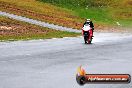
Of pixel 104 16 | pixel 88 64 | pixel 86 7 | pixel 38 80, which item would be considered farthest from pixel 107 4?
pixel 38 80

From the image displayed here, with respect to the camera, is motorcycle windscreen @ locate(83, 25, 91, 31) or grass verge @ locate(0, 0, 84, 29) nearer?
motorcycle windscreen @ locate(83, 25, 91, 31)

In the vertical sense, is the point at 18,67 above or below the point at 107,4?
above

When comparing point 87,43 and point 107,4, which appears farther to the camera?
point 107,4

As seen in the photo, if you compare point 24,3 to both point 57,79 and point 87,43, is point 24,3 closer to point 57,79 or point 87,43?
point 87,43

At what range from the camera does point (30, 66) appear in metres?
16.3

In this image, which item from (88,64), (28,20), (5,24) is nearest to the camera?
(88,64)

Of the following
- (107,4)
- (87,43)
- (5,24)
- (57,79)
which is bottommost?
(107,4)

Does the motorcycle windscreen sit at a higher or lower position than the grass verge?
higher

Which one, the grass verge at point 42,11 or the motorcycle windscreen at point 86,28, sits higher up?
the motorcycle windscreen at point 86,28

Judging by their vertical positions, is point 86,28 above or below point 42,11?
above

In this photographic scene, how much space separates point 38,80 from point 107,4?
78.1 meters

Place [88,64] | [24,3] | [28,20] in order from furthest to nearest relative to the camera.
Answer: [24,3], [28,20], [88,64]

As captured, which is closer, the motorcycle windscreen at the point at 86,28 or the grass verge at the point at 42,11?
the motorcycle windscreen at the point at 86,28

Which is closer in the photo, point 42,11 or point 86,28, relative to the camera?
point 86,28
